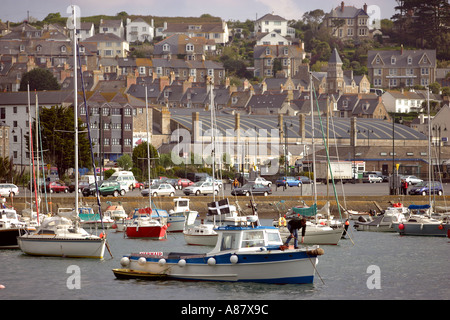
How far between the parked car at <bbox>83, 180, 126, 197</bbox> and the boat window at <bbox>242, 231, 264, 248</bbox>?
42254 mm

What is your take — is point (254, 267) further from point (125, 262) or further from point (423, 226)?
point (423, 226)

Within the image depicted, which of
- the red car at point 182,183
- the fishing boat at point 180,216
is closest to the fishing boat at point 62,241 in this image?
the fishing boat at point 180,216

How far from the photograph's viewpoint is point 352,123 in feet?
424

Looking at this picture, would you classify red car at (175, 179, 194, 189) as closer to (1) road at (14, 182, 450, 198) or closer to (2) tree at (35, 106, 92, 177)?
(1) road at (14, 182, 450, 198)

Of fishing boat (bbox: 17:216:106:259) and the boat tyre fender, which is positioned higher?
the boat tyre fender

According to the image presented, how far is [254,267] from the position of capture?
3484cm

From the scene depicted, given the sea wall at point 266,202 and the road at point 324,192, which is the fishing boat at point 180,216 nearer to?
the sea wall at point 266,202

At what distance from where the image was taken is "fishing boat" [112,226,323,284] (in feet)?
114

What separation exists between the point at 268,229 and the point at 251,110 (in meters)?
136

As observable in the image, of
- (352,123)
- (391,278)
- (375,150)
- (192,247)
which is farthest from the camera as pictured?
(352,123)

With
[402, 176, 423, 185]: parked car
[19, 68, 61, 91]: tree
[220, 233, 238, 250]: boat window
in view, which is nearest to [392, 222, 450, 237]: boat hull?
[220, 233, 238, 250]: boat window

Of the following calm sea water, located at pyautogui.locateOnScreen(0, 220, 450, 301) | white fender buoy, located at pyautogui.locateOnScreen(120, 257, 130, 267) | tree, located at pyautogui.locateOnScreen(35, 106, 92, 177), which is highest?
tree, located at pyautogui.locateOnScreen(35, 106, 92, 177)
